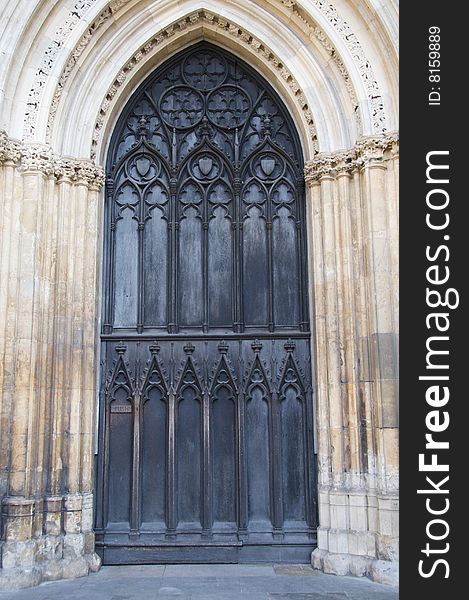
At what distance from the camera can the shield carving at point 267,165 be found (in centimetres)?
898

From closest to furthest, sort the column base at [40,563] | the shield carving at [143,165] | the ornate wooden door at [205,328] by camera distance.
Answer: the column base at [40,563], the ornate wooden door at [205,328], the shield carving at [143,165]

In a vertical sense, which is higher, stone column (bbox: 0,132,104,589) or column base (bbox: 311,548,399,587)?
stone column (bbox: 0,132,104,589)

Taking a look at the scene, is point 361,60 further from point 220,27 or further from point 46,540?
point 46,540

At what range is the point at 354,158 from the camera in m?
8.11

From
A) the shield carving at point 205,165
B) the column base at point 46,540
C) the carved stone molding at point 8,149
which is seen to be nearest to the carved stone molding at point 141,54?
the carved stone molding at point 8,149

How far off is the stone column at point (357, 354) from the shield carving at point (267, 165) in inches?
28.7

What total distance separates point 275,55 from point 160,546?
22.5ft

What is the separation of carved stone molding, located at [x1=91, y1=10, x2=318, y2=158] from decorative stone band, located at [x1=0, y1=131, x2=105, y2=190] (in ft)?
1.14

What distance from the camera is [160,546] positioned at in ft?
26.0

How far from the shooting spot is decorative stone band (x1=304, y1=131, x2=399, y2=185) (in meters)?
7.84

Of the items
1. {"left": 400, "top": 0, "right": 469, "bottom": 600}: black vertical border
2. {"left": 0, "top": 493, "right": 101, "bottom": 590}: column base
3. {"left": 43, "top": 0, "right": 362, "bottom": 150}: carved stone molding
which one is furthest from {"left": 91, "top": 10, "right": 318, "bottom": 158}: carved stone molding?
{"left": 0, "top": 493, "right": 101, "bottom": 590}: column base

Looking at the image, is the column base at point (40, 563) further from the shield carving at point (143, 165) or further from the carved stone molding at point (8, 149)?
the shield carving at point (143, 165)

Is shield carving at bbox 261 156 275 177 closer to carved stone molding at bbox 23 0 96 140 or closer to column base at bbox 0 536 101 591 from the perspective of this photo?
carved stone molding at bbox 23 0 96 140

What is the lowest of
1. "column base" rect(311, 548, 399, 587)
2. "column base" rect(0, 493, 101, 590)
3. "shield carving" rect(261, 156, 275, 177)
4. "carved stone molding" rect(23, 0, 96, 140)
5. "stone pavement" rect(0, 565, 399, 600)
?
"stone pavement" rect(0, 565, 399, 600)
